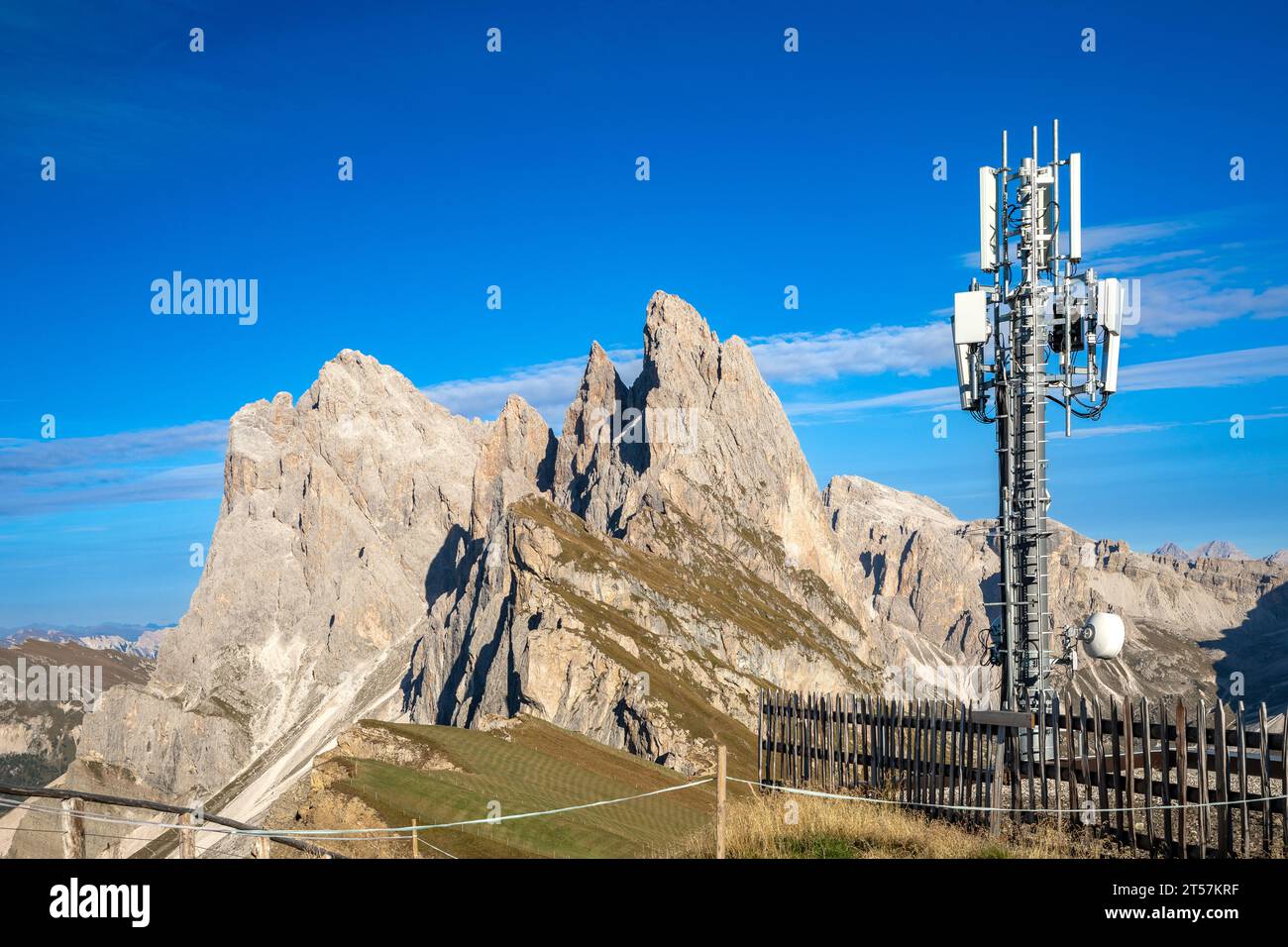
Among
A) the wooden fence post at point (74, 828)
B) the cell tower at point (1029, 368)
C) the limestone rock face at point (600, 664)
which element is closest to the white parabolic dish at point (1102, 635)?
the cell tower at point (1029, 368)

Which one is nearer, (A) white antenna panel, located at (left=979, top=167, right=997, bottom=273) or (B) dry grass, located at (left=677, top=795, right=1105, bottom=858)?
(B) dry grass, located at (left=677, top=795, right=1105, bottom=858)

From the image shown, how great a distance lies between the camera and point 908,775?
18594mm

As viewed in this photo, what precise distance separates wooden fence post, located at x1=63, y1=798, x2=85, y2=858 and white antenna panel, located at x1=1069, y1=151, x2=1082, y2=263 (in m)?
19.5

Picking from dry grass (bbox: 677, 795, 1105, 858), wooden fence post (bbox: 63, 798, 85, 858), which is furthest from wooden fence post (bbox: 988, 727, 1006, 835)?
wooden fence post (bbox: 63, 798, 85, 858)

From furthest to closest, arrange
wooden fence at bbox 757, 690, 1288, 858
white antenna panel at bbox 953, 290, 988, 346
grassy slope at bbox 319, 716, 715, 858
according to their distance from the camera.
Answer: grassy slope at bbox 319, 716, 715, 858 < white antenna panel at bbox 953, 290, 988, 346 < wooden fence at bbox 757, 690, 1288, 858

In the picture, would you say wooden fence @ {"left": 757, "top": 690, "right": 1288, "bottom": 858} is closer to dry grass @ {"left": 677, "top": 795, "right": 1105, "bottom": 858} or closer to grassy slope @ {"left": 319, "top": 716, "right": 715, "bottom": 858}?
dry grass @ {"left": 677, "top": 795, "right": 1105, "bottom": 858}

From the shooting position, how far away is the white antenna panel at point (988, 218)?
72.6ft

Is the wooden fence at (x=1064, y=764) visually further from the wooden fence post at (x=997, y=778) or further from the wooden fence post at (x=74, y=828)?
the wooden fence post at (x=74, y=828)

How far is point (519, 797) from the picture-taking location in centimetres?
Answer: 4859

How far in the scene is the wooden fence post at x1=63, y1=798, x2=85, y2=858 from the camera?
13445 mm

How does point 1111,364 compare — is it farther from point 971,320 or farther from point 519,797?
point 519,797
